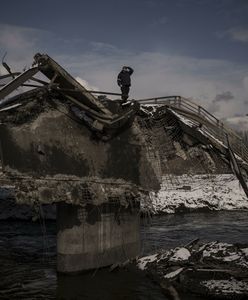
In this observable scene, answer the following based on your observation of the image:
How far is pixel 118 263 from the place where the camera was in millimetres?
16562

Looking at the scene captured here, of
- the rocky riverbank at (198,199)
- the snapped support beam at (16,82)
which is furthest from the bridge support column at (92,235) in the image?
the rocky riverbank at (198,199)

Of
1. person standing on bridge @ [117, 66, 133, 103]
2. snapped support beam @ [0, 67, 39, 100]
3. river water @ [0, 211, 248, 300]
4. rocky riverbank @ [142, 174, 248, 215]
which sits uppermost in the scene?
person standing on bridge @ [117, 66, 133, 103]

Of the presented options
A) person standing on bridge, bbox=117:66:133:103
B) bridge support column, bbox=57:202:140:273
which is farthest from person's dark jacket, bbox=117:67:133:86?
bridge support column, bbox=57:202:140:273

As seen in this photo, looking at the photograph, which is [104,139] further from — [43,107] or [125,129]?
[43,107]

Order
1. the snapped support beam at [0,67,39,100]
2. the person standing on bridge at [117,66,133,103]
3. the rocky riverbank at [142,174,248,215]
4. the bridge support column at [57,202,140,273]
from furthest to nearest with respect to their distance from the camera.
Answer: the rocky riverbank at [142,174,248,215]
the person standing on bridge at [117,66,133,103]
the bridge support column at [57,202,140,273]
the snapped support beam at [0,67,39,100]

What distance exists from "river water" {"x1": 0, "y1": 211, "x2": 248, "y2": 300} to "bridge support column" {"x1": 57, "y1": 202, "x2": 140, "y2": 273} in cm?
52

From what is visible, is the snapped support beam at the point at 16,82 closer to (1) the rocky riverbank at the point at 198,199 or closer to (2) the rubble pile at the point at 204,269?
(2) the rubble pile at the point at 204,269

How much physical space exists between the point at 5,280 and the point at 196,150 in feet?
30.4

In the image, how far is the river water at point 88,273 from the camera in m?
14.1

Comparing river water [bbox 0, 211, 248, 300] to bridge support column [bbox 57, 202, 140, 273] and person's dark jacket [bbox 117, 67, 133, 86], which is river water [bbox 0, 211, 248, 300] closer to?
bridge support column [bbox 57, 202, 140, 273]

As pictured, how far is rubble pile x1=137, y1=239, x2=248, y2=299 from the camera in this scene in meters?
13.1

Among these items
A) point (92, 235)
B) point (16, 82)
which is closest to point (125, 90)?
point (16, 82)

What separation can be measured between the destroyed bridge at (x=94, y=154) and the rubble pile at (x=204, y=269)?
2253 mm

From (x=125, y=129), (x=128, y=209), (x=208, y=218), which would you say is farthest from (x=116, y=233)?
(x=208, y=218)
